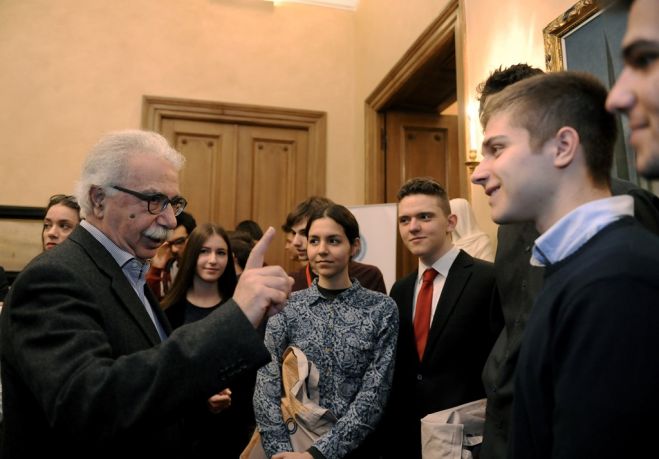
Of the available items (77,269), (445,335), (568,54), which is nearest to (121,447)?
(77,269)

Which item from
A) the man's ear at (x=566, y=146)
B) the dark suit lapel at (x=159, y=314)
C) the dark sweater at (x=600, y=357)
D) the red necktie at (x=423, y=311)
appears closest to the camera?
the dark sweater at (x=600, y=357)

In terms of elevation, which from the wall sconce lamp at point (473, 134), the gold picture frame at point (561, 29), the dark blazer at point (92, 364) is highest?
the gold picture frame at point (561, 29)

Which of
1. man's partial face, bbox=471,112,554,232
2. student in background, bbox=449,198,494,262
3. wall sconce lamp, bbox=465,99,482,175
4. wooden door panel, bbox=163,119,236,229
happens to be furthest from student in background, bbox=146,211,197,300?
man's partial face, bbox=471,112,554,232

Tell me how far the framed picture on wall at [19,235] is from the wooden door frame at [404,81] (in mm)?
2972

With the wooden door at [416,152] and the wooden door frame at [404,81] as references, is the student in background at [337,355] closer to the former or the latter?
the wooden door frame at [404,81]

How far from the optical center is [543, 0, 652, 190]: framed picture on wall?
1.66 meters

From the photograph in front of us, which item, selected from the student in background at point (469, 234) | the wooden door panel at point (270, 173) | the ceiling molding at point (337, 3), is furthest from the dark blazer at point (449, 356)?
the ceiling molding at point (337, 3)

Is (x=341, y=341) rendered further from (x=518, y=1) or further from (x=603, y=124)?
(x=518, y=1)

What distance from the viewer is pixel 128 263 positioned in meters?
1.33

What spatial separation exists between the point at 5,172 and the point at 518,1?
4307 millimetres

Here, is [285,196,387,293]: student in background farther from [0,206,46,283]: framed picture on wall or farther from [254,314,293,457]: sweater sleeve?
[0,206,46,283]: framed picture on wall

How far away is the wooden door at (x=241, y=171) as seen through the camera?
15.8ft

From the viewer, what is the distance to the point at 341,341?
1.93 meters

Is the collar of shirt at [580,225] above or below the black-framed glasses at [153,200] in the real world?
below
